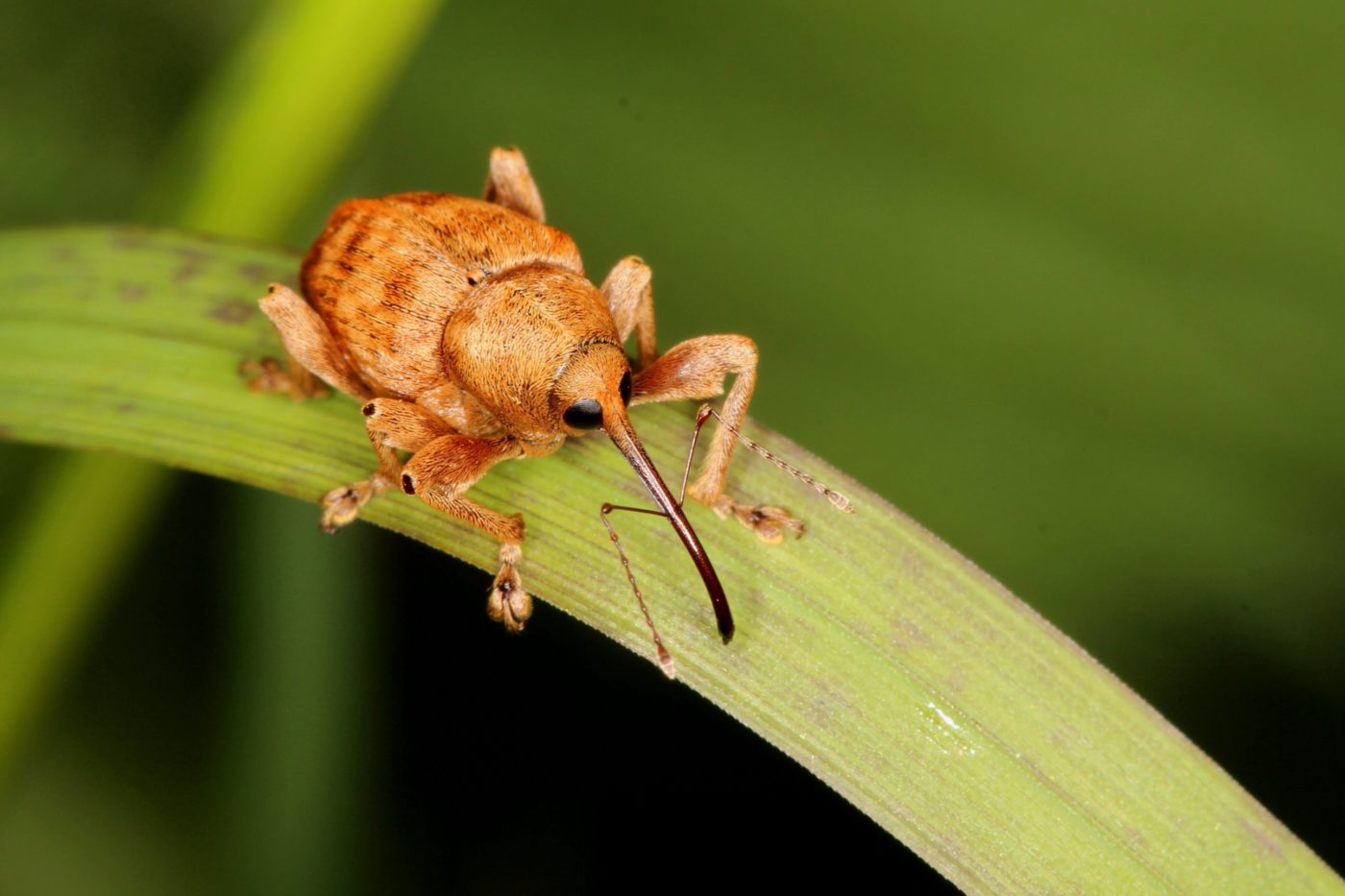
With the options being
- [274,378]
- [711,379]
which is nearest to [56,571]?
[274,378]

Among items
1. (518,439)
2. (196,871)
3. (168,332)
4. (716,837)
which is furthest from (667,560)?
(196,871)

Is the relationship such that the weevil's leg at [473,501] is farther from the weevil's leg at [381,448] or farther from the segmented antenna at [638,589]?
the segmented antenna at [638,589]

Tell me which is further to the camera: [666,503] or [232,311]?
[232,311]

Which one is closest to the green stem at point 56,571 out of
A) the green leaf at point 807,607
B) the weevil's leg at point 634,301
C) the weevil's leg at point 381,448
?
→ the green leaf at point 807,607

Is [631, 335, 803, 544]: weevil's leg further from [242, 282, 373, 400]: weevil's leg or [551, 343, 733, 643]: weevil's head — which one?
[242, 282, 373, 400]: weevil's leg

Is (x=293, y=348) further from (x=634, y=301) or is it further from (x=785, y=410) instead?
(x=785, y=410)

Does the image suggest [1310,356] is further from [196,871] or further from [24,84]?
[24,84]
